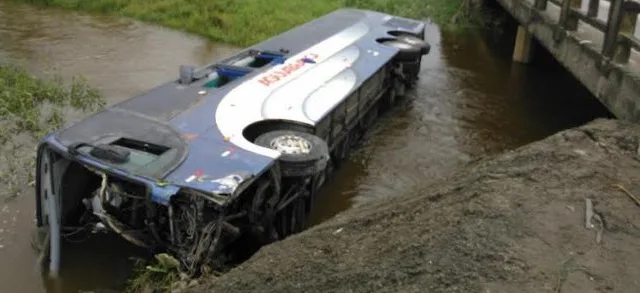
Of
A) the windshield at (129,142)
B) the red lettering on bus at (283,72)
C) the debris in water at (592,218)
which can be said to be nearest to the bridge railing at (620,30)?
the debris in water at (592,218)

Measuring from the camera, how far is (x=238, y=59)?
31.4ft

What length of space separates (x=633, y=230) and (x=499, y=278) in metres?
1.35

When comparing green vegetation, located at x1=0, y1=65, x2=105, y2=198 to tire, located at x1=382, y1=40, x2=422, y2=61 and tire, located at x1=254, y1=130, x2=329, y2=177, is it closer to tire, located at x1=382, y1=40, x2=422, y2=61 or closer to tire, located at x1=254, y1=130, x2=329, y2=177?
tire, located at x1=254, y1=130, x2=329, y2=177

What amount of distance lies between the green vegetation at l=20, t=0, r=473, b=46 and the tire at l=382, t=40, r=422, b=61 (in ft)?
16.5

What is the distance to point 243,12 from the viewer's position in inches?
702

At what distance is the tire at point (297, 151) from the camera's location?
6113 mm

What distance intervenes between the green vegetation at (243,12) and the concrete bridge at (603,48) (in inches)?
312

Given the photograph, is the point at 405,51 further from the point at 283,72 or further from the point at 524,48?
the point at 524,48

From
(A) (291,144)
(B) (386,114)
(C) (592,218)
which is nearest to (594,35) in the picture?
(B) (386,114)

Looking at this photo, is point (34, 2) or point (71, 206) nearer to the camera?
point (71, 206)

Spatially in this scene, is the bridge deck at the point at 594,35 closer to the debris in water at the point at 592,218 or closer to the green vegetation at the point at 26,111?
the debris in water at the point at 592,218

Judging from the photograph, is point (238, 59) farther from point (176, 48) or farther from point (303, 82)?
point (176, 48)

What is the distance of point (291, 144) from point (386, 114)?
5402 millimetres

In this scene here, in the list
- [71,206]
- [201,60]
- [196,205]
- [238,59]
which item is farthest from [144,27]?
[196,205]
